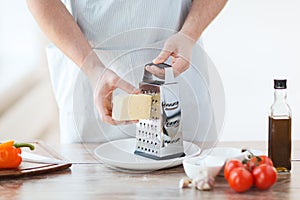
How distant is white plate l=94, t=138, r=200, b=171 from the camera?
172 centimetres

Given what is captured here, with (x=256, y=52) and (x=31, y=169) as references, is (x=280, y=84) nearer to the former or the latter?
(x=31, y=169)

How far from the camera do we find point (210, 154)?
1.80 meters

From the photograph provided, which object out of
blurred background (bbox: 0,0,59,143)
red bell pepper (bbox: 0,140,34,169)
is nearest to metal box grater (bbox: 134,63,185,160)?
red bell pepper (bbox: 0,140,34,169)

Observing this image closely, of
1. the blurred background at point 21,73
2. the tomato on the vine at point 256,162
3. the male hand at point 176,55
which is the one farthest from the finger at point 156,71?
the blurred background at point 21,73

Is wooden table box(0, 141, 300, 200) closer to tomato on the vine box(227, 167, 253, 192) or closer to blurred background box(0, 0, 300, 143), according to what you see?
tomato on the vine box(227, 167, 253, 192)

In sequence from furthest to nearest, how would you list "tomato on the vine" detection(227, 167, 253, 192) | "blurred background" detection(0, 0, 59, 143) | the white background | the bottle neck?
the white background < "blurred background" detection(0, 0, 59, 143) < the bottle neck < "tomato on the vine" detection(227, 167, 253, 192)

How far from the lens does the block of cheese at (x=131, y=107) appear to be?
1.71 metres

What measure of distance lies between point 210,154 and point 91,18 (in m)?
0.67

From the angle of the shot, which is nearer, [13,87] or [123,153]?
[123,153]

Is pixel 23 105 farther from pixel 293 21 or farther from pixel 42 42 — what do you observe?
pixel 293 21

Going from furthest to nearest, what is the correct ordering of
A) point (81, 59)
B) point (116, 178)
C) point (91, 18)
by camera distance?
1. point (91, 18)
2. point (81, 59)
3. point (116, 178)

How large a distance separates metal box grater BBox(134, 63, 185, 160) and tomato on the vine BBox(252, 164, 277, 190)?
0.30m

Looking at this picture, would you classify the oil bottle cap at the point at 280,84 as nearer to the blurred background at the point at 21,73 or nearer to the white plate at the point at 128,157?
the white plate at the point at 128,157

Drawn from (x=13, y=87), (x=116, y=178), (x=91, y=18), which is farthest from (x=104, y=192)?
(x=13, y=87)
